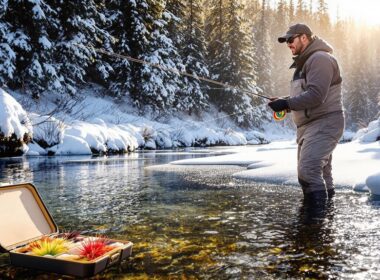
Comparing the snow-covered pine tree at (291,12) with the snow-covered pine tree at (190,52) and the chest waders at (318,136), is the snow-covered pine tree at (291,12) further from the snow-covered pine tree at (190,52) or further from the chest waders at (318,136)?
the chest waders at (318,136)

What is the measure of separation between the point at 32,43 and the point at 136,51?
10713 mm

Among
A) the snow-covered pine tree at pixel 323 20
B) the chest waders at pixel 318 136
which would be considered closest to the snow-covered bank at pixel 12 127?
the chest waders at pixel 318 136

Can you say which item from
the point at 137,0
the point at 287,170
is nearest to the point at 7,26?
the point at 137,0

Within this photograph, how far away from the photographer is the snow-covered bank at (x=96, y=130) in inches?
646

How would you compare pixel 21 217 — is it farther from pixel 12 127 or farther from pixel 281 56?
pixel 281 56

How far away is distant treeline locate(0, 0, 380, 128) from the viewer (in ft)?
68.8

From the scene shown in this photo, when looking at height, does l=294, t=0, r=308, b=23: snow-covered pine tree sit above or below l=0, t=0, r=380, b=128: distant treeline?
above

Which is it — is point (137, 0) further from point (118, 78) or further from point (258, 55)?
point (258, 55)

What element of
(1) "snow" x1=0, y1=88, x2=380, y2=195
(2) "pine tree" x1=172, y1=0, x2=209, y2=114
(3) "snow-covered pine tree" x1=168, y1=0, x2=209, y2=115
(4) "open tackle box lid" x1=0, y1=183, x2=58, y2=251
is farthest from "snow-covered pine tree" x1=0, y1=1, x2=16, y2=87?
(2) "pine tree" x1=172, y1=0, x2=209, y2=114

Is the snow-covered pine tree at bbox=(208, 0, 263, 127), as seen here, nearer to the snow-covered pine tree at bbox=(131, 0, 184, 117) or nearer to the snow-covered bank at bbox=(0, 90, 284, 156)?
the snow-covered bank at bbox=(0, 90, 284, 156)

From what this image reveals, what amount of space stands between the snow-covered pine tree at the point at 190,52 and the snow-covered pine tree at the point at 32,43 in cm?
1617

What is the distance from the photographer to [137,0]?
3002 centimetres

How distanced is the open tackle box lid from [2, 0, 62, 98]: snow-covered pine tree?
726 inches

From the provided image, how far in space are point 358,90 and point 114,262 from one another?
76.3 meters
